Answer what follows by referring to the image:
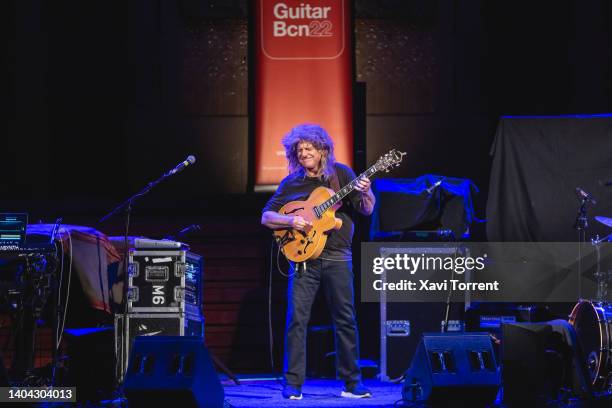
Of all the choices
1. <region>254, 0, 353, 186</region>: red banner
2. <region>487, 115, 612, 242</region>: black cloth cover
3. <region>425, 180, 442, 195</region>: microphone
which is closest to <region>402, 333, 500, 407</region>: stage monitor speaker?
<region>425, 180, 442, 195</region>: microphone

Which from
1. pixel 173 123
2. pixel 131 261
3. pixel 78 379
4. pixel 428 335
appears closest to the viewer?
pixel 428 335

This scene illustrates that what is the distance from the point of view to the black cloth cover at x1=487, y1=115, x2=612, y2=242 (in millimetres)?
8344

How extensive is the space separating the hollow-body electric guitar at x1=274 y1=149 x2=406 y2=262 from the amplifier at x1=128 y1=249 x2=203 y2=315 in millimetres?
935

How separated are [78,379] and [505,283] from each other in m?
4.21

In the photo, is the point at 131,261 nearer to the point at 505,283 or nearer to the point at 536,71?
the point at 505,283

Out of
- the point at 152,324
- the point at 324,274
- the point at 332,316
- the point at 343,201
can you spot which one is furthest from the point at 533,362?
the point at 152,324

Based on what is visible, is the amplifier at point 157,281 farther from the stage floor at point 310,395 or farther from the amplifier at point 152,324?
the stage floor at point 310,395

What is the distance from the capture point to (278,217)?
6766 mm

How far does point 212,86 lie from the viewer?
9789 millimetres

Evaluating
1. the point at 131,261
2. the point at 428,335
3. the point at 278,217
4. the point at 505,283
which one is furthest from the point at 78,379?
the point at 505,283

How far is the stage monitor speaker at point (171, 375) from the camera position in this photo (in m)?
5.45

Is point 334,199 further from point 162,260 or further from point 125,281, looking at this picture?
point 125,281

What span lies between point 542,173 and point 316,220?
113 inches

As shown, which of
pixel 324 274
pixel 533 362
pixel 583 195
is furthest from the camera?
pixel 583 195
